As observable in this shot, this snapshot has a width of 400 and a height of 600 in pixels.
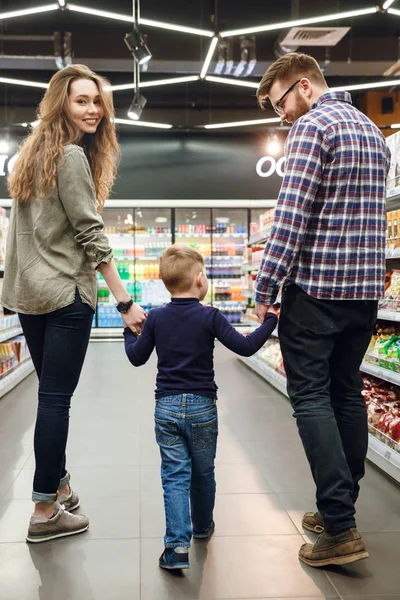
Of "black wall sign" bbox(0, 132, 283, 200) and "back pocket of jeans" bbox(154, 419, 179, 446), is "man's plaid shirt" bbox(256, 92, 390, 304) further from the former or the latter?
"black wall sign" bbox(0, 132, 283, 200)

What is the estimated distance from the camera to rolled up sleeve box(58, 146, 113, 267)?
1.98m

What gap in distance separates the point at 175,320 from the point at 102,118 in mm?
830

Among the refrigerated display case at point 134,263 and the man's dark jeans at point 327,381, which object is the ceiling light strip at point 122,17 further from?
the refrigerated display case at point 134,263

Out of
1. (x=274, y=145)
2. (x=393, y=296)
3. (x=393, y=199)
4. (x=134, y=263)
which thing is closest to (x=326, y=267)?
(x=393, y=296)

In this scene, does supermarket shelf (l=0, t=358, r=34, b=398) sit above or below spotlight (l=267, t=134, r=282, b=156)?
below

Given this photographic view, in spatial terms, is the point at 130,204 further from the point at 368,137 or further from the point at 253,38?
the point at 368,137

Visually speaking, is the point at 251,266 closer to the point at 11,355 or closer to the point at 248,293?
the point at 248,293

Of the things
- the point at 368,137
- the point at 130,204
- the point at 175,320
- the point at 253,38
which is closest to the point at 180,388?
the point at 175,320

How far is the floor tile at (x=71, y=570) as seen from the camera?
1.68m

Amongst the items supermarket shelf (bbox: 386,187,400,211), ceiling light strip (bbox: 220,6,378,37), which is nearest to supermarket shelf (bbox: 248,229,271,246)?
ceiling light strip (bbox: 220,6,378,37)

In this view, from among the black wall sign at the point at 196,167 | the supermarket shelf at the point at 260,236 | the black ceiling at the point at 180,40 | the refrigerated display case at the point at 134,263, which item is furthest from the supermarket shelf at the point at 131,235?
the supermarket shelf at the point at 260,236

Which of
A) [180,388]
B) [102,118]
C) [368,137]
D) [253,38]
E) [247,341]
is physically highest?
[253,38]

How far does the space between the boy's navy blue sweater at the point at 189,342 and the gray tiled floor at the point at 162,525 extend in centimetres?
56

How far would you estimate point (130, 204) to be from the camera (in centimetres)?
1032
